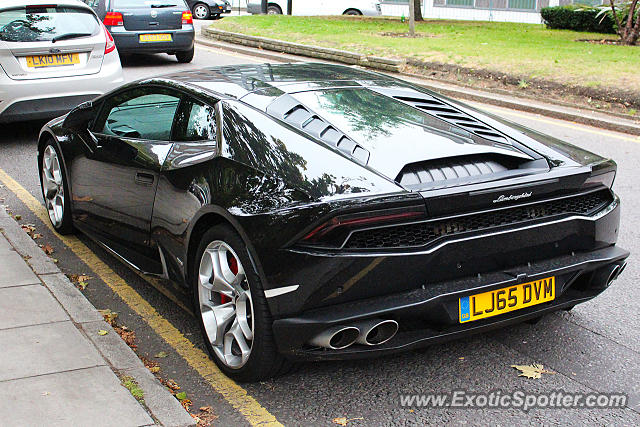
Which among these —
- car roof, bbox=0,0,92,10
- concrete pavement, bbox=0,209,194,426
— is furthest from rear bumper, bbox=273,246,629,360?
car roof, bbox=0,0,92,10

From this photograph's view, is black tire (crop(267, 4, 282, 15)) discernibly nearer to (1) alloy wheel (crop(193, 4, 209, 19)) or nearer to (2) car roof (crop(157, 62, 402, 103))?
(1) alloy wheel (crop(193, 4, 209, 19))

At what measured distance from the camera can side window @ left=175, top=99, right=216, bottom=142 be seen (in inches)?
164

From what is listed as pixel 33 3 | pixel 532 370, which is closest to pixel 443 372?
pixel 532 370

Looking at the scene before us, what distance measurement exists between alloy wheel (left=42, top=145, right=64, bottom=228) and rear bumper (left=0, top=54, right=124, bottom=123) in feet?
9.89

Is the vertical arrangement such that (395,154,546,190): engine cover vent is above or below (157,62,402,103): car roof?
below

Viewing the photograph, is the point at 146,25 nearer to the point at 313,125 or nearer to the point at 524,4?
the point at 313,125

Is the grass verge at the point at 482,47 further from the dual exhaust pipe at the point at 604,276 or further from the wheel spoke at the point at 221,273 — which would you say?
the wheel spoke at the point at 221,273

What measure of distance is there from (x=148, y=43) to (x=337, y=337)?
13.5 m

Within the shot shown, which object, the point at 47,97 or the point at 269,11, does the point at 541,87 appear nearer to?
the point at 47,97

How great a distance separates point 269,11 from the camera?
32.1 metres

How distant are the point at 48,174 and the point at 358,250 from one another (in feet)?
12.0

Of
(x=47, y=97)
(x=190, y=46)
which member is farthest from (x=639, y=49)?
(x=47, y=97)

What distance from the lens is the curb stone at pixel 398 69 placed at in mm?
10594

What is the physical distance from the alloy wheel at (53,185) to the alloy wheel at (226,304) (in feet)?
7.95
